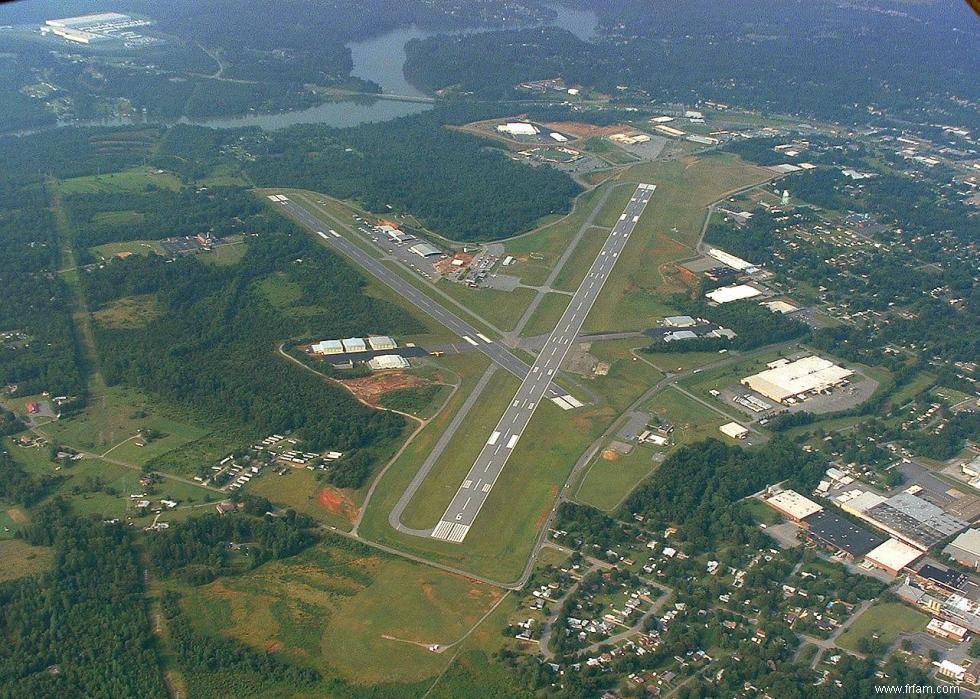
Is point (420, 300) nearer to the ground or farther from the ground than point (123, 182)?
nearer to the ground

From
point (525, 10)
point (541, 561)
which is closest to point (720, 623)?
point (541, 561)

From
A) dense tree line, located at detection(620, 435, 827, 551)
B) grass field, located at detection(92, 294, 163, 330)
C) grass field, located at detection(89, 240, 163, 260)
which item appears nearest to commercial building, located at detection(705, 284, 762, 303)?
dense tree line, located at detection(620, 435, 827, 551)

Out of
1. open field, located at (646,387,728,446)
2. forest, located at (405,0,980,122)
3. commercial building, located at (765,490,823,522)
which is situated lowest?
commercial building, located at (765,490,823,522)

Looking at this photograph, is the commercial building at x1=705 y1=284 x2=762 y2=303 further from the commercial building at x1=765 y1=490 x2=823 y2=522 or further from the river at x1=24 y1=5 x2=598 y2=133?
the river at x1=24 y1=5 x2=598 y2=133

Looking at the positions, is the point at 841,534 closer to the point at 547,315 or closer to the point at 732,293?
the point at 547,315

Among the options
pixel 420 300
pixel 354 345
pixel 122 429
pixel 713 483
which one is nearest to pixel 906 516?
pixel 713 483

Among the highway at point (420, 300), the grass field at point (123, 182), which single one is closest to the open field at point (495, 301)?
the highway at point (420, 300)
